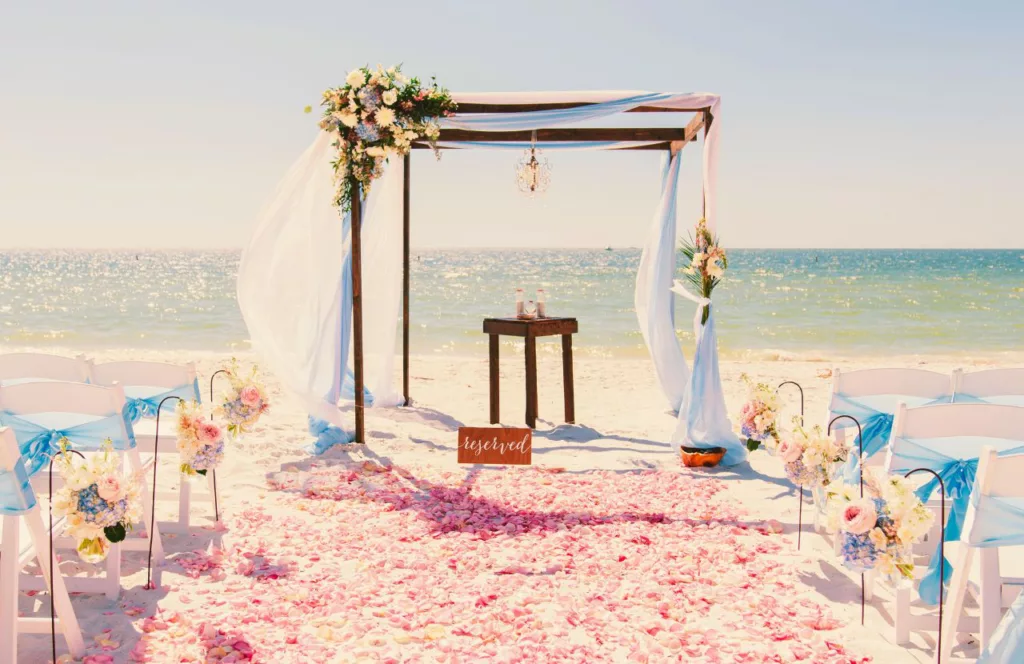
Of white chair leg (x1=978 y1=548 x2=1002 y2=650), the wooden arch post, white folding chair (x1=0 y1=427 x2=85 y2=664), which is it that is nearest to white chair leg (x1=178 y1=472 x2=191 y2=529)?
white folding chair (x1=0 y1=427 x2=85 y2=664)

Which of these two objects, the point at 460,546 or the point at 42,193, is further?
the point at 42,193

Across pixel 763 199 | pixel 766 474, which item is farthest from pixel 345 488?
pixel 763 199

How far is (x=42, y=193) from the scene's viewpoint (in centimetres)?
5266

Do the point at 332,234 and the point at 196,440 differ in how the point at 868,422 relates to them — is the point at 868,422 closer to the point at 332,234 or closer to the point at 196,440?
the point at 196,440

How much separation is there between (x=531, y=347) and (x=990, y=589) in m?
4.65

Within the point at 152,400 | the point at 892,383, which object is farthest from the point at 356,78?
the point at 892,383

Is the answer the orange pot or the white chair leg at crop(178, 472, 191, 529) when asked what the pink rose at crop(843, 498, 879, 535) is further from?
the white chair leg at crop(178, 472, 191, 529)

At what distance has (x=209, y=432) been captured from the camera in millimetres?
3709

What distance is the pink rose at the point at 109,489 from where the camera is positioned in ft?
8.73

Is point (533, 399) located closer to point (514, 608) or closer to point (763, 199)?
point (514, 608)

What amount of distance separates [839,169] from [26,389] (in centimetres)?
4633

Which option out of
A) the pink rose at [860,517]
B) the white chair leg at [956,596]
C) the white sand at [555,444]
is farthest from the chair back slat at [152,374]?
the white chair leg at [956,596]

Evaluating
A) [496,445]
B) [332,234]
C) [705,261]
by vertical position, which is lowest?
[496,445]

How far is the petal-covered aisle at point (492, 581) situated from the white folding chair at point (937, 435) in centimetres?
31
